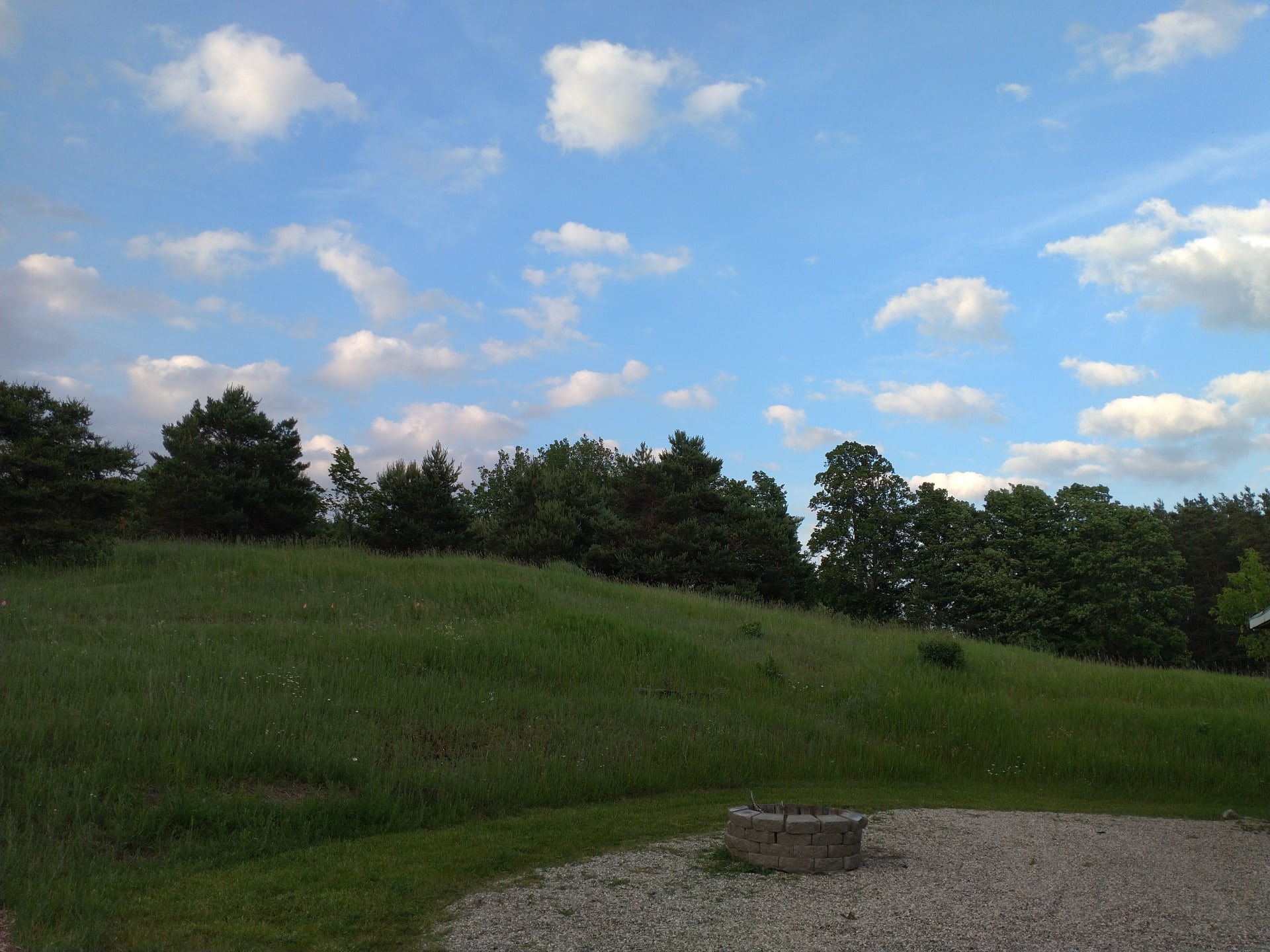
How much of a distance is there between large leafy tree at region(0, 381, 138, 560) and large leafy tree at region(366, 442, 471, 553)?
56.6 ft

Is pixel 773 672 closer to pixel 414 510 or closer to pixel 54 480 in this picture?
pixel 54 480

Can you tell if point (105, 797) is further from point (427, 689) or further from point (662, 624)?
point (662, 624)

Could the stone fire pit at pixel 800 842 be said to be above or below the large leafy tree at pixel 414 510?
below

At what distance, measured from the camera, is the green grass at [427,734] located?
7461 mm

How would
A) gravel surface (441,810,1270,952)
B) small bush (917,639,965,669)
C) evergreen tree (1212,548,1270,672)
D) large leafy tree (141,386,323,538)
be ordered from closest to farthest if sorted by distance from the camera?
1. gravel surface (441,810,1270,952)
2. small bush (917,639,965,669)
3. large leafy tree (141,386,323,538)
4. evergreen tree (1212,548,1270,672)

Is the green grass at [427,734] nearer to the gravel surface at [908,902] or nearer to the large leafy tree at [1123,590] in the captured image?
the gravel surface at [908,902]

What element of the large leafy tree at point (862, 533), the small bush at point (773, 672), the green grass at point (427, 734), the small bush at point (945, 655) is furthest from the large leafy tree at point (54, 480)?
the large leafy tree at point (862, 533)

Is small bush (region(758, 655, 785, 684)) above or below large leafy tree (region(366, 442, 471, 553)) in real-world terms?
below

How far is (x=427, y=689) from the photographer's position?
13.5 metres

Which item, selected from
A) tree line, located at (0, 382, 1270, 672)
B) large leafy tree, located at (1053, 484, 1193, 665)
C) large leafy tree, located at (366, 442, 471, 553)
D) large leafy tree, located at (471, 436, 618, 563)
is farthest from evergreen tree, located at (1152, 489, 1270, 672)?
large leafy tree, located at (366, 442, 471, 553)

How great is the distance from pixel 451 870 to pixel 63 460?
1725 centimetres

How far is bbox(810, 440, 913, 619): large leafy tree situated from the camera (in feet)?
142

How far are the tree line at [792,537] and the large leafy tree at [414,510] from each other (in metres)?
0.08

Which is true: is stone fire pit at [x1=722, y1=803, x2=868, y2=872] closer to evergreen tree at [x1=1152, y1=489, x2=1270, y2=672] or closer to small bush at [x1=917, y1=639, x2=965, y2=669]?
small bush at [x1=917, y1=639, x2=965, y2=669]
